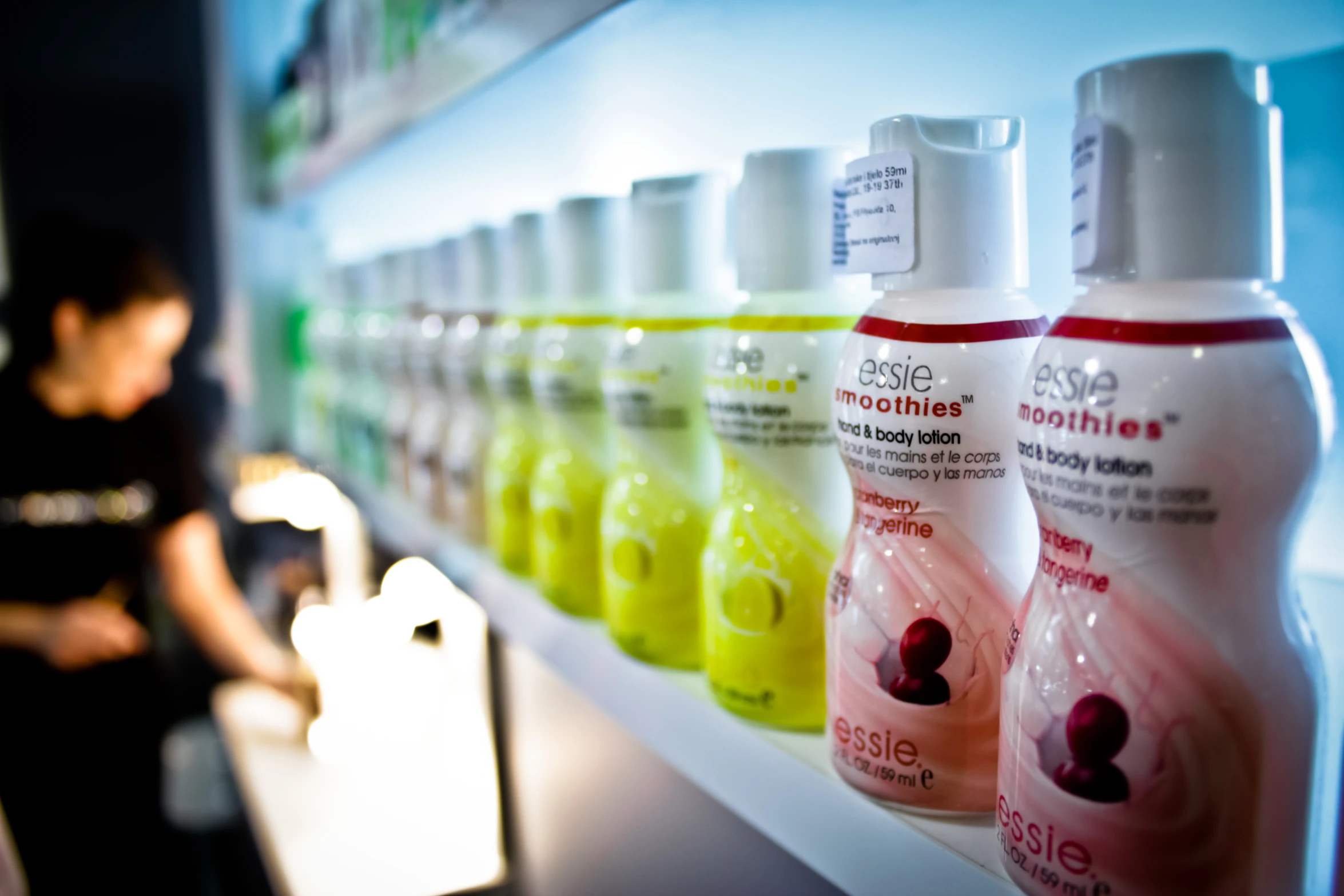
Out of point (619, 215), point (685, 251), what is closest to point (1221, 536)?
point (685, 251)

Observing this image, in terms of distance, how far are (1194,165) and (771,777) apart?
0.32m

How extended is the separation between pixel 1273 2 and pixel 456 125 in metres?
1.06

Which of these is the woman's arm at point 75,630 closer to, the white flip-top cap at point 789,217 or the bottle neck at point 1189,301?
the white flip-top cap at point 789,217

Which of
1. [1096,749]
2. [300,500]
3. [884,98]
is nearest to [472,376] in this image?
[884,98]

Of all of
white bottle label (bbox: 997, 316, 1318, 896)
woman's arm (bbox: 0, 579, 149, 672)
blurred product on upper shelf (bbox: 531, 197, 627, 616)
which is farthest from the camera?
woman's arm (bbox: 0, 579, 149, 672)

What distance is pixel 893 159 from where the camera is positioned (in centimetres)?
41

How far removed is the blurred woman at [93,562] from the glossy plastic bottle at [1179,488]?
1716mm

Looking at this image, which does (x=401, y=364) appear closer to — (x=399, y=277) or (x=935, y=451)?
(x=399, y=277)

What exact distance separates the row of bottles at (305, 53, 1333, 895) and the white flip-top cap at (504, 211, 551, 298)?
19 centimetres

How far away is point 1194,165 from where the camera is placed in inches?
12.8

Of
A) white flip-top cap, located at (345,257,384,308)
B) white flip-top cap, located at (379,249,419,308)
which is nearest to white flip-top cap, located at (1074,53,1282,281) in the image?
white flip-top cap, located at (379,249,419,308)

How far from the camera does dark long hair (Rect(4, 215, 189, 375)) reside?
1.91m

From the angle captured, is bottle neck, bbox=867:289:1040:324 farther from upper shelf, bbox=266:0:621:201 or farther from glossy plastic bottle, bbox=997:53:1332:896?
upper shelf, bbox=266:0:621:201

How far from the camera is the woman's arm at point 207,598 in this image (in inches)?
79.0
